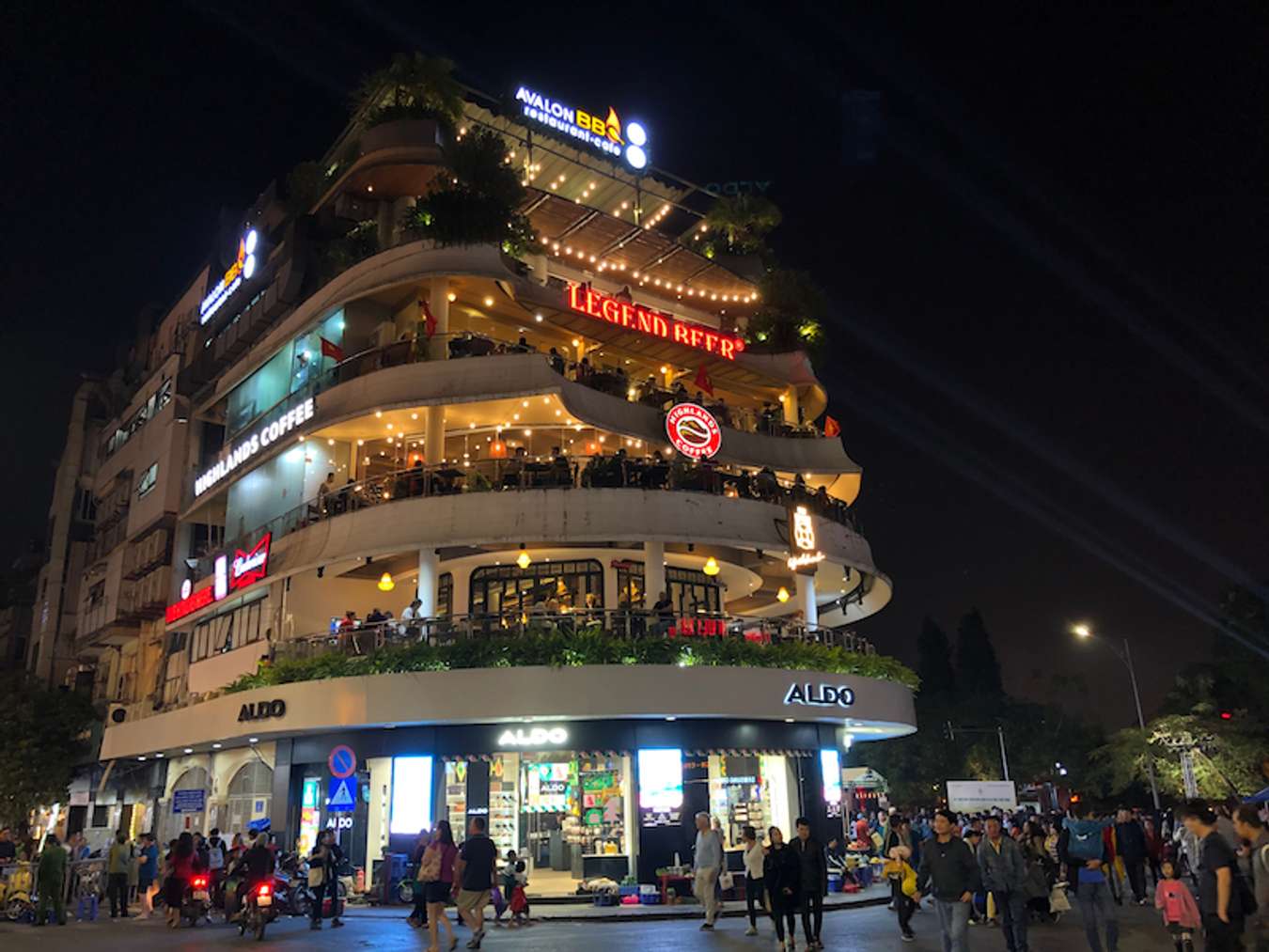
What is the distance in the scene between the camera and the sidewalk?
19.0 m

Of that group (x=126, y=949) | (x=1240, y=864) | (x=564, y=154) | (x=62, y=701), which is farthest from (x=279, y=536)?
(x=1240, y=864)

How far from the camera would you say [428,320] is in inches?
1131

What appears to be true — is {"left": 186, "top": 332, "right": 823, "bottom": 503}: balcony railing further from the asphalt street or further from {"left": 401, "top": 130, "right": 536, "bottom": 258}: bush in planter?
the asphalt street

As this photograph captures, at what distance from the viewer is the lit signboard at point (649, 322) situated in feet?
101

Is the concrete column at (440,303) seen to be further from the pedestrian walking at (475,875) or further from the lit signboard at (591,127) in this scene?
the pedestrian walking at (475,875)

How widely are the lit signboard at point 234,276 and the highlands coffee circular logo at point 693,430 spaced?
2085 centimetres

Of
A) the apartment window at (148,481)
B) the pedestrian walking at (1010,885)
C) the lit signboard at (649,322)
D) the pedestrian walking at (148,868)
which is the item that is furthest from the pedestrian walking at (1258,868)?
the apartment window at (148,481)

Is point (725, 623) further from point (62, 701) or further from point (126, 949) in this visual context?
point (62, 701)

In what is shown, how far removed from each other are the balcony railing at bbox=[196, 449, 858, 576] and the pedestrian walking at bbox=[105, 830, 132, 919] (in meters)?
9.81

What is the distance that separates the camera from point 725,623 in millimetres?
24688

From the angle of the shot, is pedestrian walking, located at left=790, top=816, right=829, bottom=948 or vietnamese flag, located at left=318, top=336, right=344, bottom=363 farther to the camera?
vietnamese flag, located at left=318, top=336, right=344, bottom=363

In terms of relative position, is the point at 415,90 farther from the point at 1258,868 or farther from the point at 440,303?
the point at 1258,868

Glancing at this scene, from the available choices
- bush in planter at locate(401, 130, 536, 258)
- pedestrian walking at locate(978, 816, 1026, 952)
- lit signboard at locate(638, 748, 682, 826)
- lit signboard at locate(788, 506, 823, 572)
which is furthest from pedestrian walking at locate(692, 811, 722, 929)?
Answer: bush in planter at locate(401, 130, 536, 258)

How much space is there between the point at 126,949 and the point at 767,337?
28.2 meters
